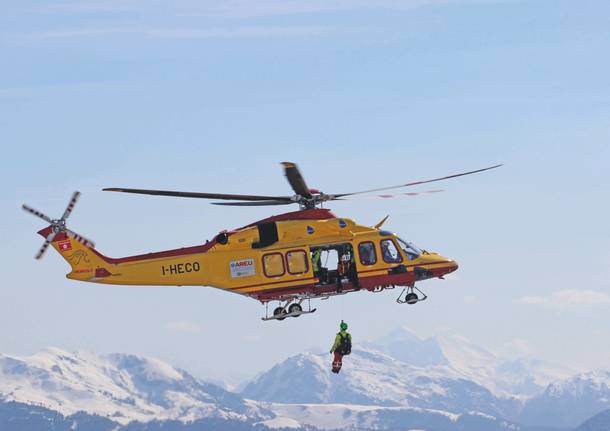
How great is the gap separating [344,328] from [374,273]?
15.2 ft

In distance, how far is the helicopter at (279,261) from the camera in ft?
274

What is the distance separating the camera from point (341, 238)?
84.7 meters

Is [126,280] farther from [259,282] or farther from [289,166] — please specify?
[289,166]

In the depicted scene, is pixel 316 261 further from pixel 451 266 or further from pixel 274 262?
pixel 451 266

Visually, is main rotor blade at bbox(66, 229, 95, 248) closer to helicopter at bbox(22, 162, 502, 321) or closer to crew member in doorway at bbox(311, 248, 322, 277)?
helicopter at bbox(22, 162, 502, 321)

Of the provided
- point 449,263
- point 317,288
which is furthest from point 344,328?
point 449,263

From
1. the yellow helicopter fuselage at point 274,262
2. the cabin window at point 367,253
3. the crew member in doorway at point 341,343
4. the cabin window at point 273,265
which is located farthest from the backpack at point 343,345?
the cabin window at point 273,265

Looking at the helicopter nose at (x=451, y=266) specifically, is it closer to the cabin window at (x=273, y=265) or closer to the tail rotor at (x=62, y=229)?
the cabin window at (x=273, y=265)

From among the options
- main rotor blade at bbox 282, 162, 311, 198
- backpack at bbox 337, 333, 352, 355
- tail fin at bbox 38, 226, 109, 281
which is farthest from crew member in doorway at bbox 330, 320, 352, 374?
tail fin at bbox 38, 226, 109, 281

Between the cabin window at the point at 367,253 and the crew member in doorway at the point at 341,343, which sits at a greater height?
the cabin window at the point at 367,253

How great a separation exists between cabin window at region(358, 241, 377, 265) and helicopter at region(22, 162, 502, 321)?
0.24ft

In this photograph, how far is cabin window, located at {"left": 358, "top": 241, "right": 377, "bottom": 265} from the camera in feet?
278

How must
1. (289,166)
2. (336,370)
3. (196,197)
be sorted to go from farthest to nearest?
(336,370), (196,197), (289,166)

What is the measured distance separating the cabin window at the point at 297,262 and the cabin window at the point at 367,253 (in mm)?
4223
